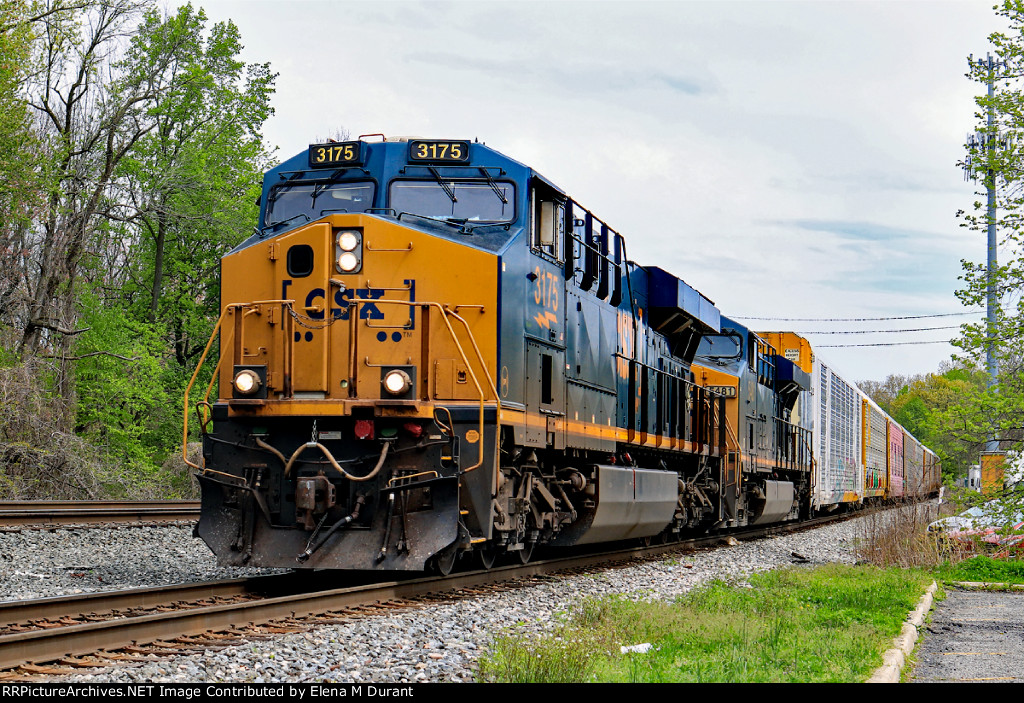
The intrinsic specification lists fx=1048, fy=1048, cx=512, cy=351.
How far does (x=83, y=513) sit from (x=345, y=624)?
7027 millimetres

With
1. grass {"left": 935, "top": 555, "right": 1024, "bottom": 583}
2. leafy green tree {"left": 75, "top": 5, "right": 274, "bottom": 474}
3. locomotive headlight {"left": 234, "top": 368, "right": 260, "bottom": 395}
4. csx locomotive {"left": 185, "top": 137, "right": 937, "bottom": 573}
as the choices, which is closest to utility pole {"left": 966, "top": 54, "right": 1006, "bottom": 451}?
grass {"left": 935, "top": 555, "right": 1024, "bottom": 583}

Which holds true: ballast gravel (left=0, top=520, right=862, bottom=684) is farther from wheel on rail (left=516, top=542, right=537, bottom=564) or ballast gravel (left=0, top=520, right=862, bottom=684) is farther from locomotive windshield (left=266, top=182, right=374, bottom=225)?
locomotive windshield (left=266, top=182, right=374, bottom=225)

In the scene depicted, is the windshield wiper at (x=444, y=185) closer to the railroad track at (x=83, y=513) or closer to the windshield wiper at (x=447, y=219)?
the windshield wiper at (x=447, y=219)

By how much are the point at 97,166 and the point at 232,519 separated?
1924 centimetres

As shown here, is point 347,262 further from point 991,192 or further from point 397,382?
point 991,192

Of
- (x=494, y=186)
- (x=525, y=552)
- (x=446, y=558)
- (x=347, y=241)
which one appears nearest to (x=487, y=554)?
(x=525, y=552)

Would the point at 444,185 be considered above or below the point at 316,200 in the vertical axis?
above

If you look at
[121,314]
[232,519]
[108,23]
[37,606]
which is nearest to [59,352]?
[121,314]

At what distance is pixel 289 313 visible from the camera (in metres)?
8.87

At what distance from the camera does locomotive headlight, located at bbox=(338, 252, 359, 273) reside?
8.83m

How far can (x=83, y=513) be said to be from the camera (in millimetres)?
12820

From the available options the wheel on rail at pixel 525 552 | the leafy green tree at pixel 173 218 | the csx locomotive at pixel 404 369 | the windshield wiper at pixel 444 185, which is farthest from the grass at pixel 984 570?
the leafy green tree at pixel 173 218

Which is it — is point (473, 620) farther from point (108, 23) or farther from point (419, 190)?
point (108, 23)

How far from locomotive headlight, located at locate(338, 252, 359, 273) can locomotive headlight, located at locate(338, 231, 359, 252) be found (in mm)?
51
